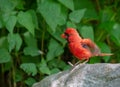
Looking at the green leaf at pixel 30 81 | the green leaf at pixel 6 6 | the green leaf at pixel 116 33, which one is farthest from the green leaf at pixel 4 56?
the green leaf at pixel 116 33

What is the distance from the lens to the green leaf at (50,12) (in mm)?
3832

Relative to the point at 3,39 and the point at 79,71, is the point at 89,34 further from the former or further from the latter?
A: the point at 79,71

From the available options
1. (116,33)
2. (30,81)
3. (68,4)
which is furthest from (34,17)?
(116,33)

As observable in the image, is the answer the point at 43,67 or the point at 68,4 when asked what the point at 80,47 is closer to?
the point at 68,4

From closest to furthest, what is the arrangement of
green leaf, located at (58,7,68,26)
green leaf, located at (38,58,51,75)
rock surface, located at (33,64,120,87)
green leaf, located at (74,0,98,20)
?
1. rock surface, located at (33,64,120,87)
2. green leaf, located at (58,7,68,26)
3. green leaf, located at (38,58,51,75)
4. green leaf, located at (74,0,98,20)

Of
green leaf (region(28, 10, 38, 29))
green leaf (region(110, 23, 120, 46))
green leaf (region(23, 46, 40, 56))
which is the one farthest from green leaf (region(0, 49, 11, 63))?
green leaf (region(110, 23, 120, 46))

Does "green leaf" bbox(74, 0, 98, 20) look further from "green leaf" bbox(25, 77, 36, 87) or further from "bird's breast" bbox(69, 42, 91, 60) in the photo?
"bird's breast" bbox(69, 42, 91, 60)

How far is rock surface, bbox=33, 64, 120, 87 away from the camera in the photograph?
114 inches

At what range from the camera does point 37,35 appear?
14.2 feet

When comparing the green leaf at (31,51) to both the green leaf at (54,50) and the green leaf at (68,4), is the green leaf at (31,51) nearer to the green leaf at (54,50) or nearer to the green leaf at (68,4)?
the green leaf at (54,50)

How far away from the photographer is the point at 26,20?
12.5 ft

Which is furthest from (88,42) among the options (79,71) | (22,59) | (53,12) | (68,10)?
(22,59)

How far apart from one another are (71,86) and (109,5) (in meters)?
1.84

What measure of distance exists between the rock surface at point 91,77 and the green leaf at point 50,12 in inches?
32.7
